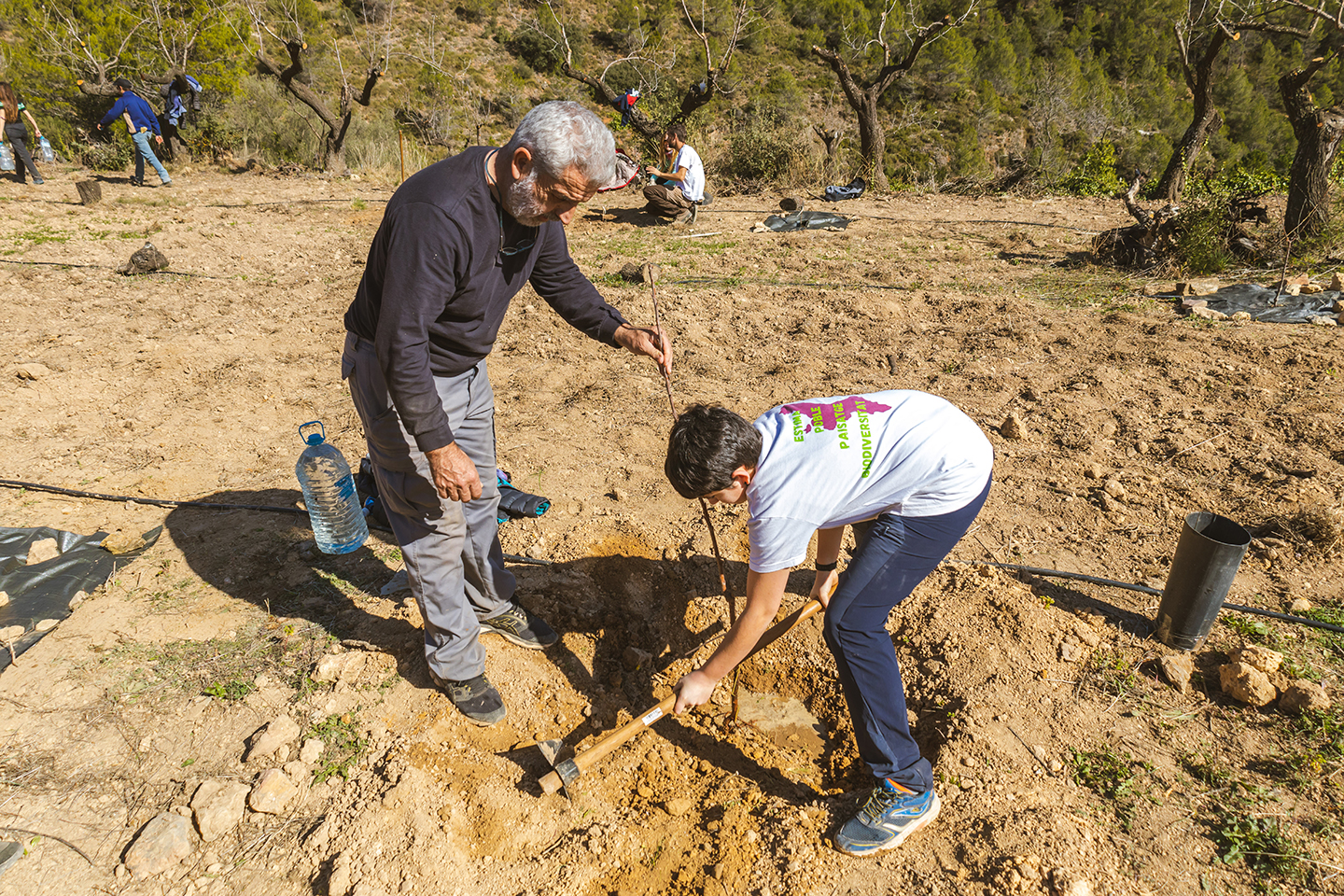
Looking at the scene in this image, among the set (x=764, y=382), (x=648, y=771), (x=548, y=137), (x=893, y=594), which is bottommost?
(x=648, y=771)

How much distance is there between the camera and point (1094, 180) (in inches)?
437

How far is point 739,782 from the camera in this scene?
2.54 m

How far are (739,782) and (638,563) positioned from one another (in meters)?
1.15

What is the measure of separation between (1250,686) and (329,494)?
12.7 feet

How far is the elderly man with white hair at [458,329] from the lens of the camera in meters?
1.94

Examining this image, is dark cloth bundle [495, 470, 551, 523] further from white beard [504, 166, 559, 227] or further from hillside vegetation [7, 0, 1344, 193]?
hillside vegetation [7, 0, 1344, 193]

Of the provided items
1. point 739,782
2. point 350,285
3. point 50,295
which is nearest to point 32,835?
point 739,782

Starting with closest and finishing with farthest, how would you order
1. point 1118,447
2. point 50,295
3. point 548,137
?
point 548,137, point 1118,447, point 50,295

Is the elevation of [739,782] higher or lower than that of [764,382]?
lower

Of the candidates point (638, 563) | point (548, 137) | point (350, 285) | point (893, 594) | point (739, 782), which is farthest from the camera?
point (350, 285)

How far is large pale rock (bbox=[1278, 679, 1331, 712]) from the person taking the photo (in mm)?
2471

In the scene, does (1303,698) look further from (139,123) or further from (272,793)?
(139,123)

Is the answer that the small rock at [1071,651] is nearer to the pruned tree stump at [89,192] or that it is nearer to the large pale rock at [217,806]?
the large pale rock at [217,806]

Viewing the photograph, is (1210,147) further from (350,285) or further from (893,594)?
(893,594)
